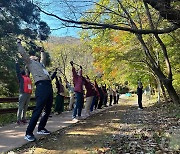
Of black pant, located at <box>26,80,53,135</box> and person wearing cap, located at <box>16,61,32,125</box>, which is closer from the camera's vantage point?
black pant, located at <box>26,80,53,135</box>

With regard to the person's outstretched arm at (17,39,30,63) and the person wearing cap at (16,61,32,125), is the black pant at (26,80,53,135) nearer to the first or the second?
the person's outstretched arm at (17,39,30,63)

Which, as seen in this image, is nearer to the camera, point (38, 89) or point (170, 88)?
point (38, 89)

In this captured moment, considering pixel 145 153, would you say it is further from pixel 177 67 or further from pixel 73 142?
pixel 177 67

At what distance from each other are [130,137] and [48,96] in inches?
80.6

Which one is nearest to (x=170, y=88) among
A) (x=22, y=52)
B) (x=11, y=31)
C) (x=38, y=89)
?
(x=11, y=31)

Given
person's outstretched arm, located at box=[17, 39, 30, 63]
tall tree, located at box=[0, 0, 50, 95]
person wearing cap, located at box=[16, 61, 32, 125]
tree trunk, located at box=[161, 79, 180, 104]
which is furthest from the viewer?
tree trunk, located at box=[161, 79, 180, 104]

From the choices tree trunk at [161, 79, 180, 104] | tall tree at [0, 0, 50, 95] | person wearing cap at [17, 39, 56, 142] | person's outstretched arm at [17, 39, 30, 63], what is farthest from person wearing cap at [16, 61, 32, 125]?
tree trunk at [161, 79, 180, 104]

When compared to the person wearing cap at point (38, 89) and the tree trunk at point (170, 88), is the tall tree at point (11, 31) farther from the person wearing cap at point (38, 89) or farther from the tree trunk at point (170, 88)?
the person wearing cap at point (38, 89)

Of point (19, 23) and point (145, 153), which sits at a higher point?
point (19, 23)

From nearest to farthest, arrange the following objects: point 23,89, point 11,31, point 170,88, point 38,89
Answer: point 38,89 < point 23,89 < point 11,31 < point 170,88

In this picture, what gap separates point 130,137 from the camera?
6.44 m

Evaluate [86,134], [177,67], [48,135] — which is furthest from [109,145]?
[177,67]

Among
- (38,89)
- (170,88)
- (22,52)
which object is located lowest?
(38,89)

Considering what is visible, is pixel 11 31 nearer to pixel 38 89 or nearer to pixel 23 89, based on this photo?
pixel 23 89
